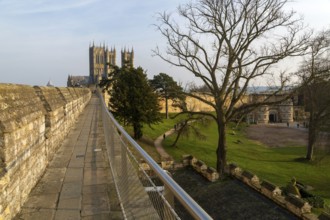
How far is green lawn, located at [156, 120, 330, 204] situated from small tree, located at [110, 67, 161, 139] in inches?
168

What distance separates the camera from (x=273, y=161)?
115ft

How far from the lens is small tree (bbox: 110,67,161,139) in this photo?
122 feet

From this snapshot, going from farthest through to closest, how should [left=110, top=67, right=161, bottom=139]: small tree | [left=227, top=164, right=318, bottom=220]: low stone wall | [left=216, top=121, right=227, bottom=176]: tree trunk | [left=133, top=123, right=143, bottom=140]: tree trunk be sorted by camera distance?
[left=133, top=123, right=143, bottom=140]: tree trunk → [left=110, top=67, right=161, bottom=139]: small tree → [left=216, top=121, right=227, bottom=176]: tree trunk → [left=227, top=164, right=318, bottom=220]: low stone wall

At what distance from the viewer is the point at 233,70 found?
74.9 feet

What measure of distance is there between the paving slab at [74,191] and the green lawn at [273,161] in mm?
20010

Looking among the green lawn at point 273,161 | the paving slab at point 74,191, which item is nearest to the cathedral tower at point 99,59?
the green lawn at point 273,161

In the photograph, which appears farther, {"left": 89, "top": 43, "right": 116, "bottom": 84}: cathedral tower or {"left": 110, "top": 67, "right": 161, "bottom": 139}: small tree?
{"left": 89, "top": 43, "right": 116, "bottom": 84}: cathedral tower

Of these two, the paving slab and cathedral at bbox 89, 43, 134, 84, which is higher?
cathedral at bbox 89, 43, 134, 84

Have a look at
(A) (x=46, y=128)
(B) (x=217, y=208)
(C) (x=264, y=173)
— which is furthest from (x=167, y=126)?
(A) (x=46, y=128)

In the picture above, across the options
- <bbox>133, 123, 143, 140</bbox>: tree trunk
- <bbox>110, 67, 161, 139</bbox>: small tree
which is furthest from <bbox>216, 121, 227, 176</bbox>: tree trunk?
<bbox>133, 123, 143, 140</bbox>: tree trunk

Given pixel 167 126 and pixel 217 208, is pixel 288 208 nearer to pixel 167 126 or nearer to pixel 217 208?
pixel 217 208

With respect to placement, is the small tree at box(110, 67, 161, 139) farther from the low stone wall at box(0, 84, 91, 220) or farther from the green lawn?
the low stone wall at box(0, 84, 91, 220)

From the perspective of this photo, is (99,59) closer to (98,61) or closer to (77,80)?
(98,61)

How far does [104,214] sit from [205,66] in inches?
801
